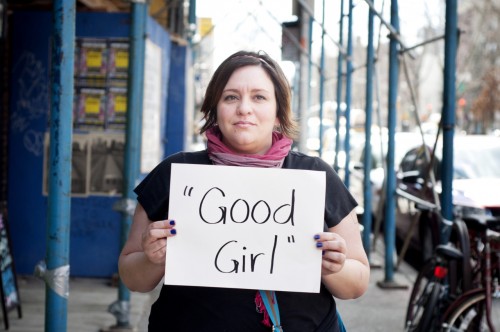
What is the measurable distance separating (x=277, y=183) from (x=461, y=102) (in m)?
40.1

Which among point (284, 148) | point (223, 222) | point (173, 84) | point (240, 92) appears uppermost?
point (173, 84)

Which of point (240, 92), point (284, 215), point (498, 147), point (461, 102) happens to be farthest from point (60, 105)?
point (461, 102)

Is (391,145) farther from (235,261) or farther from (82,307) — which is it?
(235,261)

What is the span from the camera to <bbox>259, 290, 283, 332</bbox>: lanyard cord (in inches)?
91.7

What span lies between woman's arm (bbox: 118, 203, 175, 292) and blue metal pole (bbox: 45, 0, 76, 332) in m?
1.09

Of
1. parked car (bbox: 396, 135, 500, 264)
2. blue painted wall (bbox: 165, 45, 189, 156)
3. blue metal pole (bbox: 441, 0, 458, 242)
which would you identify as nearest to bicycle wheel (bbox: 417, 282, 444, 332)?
blue metal pole (bbox: 441, 0, 458, 242)

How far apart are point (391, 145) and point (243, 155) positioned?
17.8ft

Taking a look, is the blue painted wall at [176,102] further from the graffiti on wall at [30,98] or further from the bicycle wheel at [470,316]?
the bicycle wheel at [470,316]

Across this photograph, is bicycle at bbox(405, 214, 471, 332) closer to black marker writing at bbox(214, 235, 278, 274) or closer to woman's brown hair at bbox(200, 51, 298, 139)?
woman's brown hair at bbox(200, 51, 298, 139)

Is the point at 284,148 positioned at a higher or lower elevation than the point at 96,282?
higher

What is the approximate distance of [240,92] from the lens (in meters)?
2.44

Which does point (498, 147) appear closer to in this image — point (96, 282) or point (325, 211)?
point (96, 282)

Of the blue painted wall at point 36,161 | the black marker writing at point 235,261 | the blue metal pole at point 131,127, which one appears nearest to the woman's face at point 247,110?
the black marker writing at point 235,261

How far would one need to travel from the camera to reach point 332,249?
225cm
